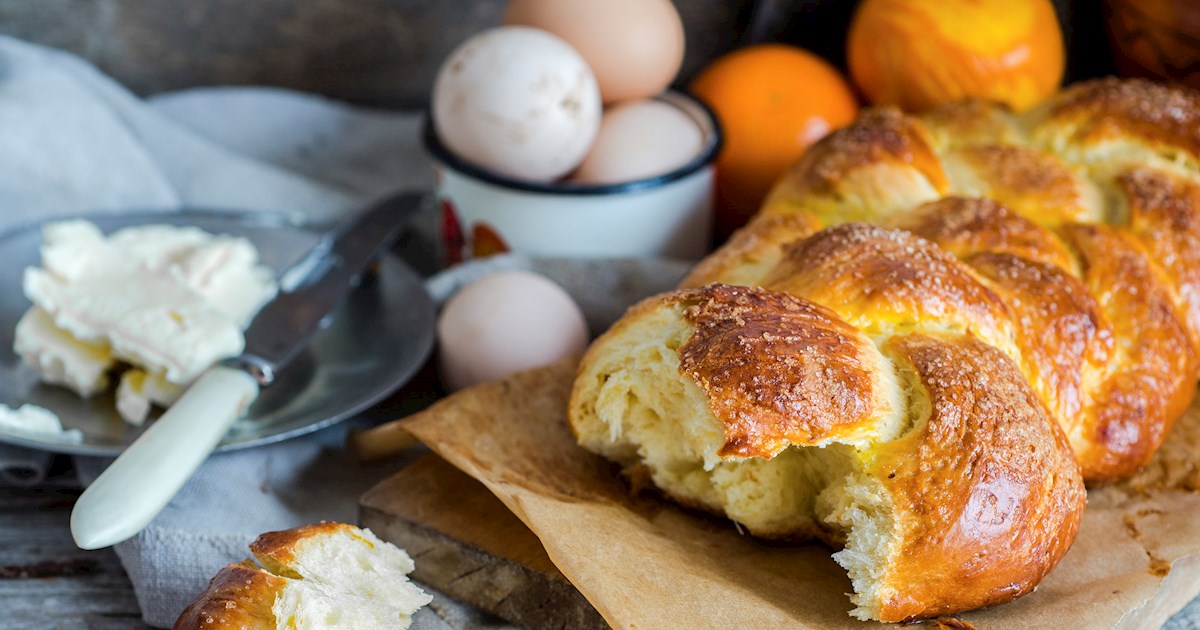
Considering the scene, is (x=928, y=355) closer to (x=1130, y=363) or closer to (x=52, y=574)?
(x=1130, y=363)

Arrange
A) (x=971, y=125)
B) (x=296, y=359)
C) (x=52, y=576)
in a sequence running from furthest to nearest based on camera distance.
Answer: (x=971, y=125) → (x=296, y=359) → (x=52, y=576)

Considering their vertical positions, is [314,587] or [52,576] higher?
[314,587]

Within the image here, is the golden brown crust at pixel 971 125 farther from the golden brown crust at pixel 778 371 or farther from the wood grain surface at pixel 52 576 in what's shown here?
the wood grain surface at pixel 52 576

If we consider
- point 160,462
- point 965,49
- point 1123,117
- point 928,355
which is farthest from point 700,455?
point 965,49

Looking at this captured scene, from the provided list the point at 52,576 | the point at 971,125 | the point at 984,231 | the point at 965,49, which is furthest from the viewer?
the point at 965,49

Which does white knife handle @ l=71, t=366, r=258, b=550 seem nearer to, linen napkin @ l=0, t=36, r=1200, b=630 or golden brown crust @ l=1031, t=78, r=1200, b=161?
linen napkin @ l=0, t=36, r=1200, b=630

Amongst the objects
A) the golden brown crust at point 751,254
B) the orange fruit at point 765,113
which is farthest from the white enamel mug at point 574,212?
the golden brown crust at point 751,254

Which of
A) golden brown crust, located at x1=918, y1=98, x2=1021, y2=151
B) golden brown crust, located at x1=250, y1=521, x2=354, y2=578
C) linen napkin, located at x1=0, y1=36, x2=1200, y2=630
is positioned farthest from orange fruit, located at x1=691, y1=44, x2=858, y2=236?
golden brown crust, located at x1=250, y1=521, x2=354, y2=578
